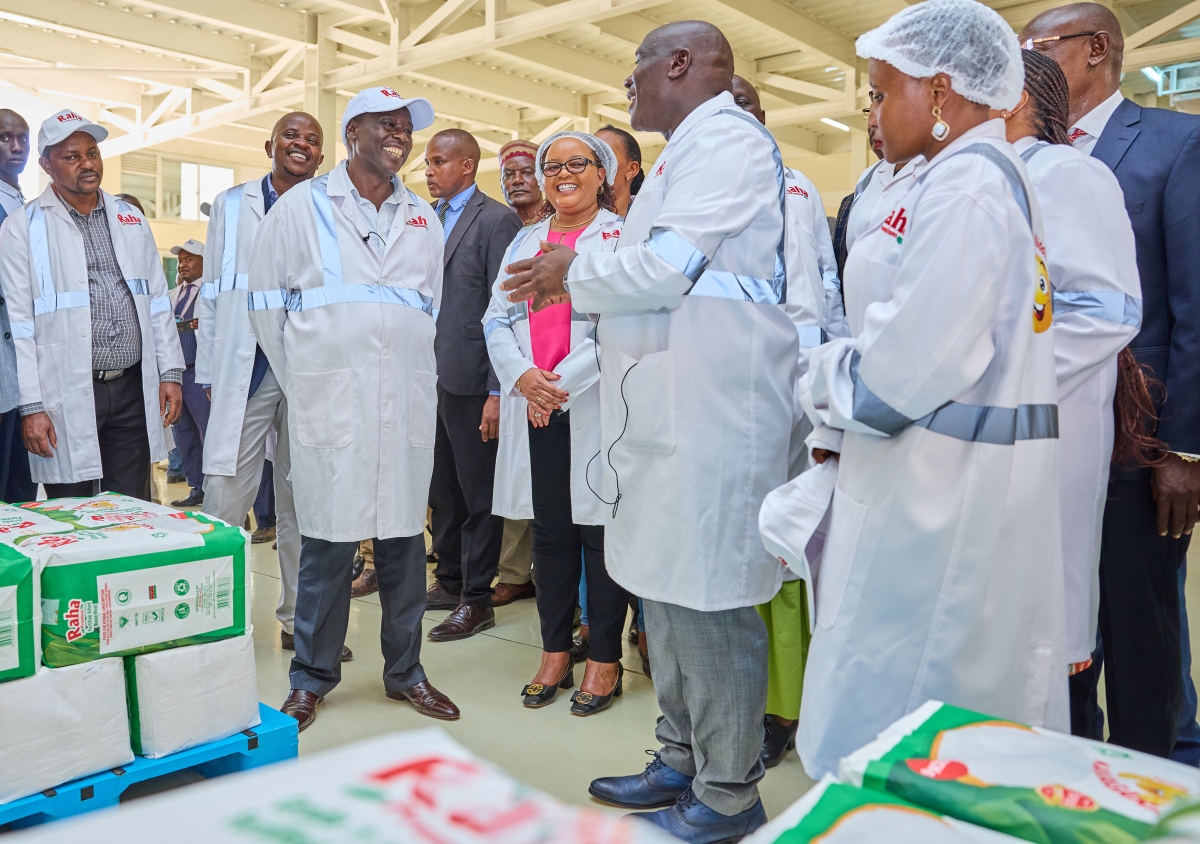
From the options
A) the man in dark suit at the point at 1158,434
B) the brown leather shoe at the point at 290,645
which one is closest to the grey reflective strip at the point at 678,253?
the man in dark suit at the point at 1158,434

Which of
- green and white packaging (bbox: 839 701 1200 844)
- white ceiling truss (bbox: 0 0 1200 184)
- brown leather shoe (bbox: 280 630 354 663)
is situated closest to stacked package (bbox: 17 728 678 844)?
green and white packaging (bbox: 839 701 1200 844)

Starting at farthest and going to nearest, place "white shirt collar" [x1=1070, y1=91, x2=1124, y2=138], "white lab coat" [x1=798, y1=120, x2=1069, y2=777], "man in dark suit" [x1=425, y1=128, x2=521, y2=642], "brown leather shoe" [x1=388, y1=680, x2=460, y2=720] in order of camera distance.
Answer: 1. "man in dark suit" [x1=425, y1=128, x2=521, y2=642]
2. "brown leather shoe" [x1=388, y1=680, x2=460, y2=720]
3. "white shirt collar" [x1=1070, y1=91, x2=1124, y2=138]
4. "white lab coat" [x1=798, y1=120, x2=1069, y2=777]

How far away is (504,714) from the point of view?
285 cm

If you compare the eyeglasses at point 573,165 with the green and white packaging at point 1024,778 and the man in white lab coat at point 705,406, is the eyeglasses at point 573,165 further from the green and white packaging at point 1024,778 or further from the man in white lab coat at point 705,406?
the green and white packaging at point 1024,778

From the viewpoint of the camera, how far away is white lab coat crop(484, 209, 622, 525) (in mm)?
2848

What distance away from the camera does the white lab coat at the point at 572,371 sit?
2848 mm

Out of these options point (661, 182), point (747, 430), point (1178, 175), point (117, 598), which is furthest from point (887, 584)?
point (117, 598)

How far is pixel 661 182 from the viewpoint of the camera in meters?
2.10

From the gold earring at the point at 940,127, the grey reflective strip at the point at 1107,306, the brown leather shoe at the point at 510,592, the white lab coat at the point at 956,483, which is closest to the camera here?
the white lab coat at the point at 956,483

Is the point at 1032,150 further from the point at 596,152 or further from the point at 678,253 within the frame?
the point at 596,152

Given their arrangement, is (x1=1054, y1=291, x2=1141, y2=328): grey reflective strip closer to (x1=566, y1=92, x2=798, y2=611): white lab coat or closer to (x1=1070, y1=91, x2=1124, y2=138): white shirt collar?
(x1=566, y1=92, x2=798, y2=611): white lab coat

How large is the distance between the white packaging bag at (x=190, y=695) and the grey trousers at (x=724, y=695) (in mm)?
1035

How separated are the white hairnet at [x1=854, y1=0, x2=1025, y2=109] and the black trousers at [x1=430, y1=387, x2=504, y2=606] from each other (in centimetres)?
259

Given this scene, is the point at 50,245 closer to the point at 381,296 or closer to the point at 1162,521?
the point at 381,296
